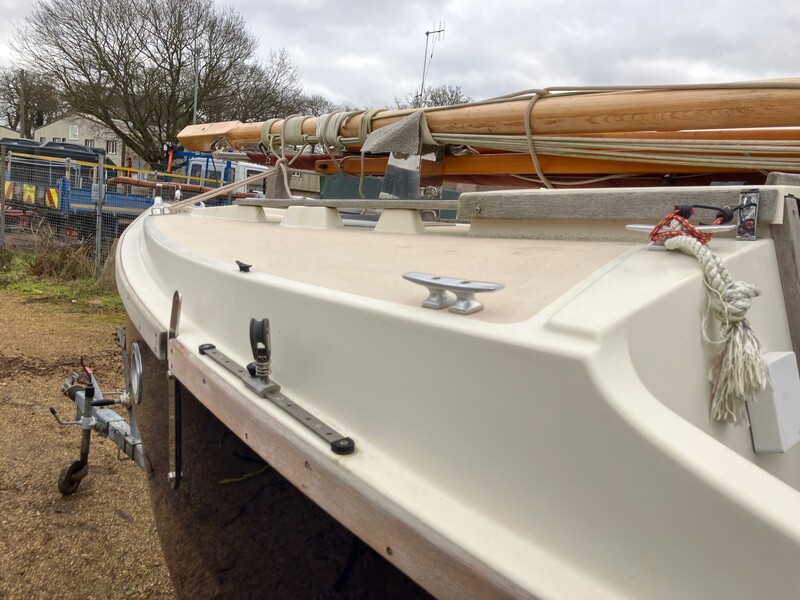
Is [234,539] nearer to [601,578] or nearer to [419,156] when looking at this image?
[601,578]

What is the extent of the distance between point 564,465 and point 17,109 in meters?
40.6

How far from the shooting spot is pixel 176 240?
217cm

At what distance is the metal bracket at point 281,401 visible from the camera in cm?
95

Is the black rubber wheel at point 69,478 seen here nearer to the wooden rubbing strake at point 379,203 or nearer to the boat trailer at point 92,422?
the boat trailer at point 92,422

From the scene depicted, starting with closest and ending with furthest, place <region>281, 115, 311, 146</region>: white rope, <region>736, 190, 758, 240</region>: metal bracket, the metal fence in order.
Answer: <region>736, 190, 758, 240</region>: metal bracket → <region>281, 115, 311, 146</region>: white rope → the metal fence

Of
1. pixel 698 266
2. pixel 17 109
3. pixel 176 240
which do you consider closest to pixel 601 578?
pixel 698 266

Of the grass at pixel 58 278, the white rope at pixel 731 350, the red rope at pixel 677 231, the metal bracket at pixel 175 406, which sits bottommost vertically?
the grass at pixel 58 278

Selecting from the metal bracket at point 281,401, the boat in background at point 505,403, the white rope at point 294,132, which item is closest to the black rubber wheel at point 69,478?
the boat in background at point 505,403

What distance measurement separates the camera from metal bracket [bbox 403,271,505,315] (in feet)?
2.80

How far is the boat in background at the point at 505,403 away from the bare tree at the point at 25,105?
2905 cm

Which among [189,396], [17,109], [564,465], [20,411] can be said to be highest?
[17,109]

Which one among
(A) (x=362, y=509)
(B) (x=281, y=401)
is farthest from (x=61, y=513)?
(A) (x=362, y=509)

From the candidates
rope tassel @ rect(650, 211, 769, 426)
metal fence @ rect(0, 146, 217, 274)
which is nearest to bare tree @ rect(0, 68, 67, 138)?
metal fence @ rect(0, 146, 217, 274)

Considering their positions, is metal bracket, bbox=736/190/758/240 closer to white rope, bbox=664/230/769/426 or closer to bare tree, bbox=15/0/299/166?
white rope, bbox=664/230/769/426
